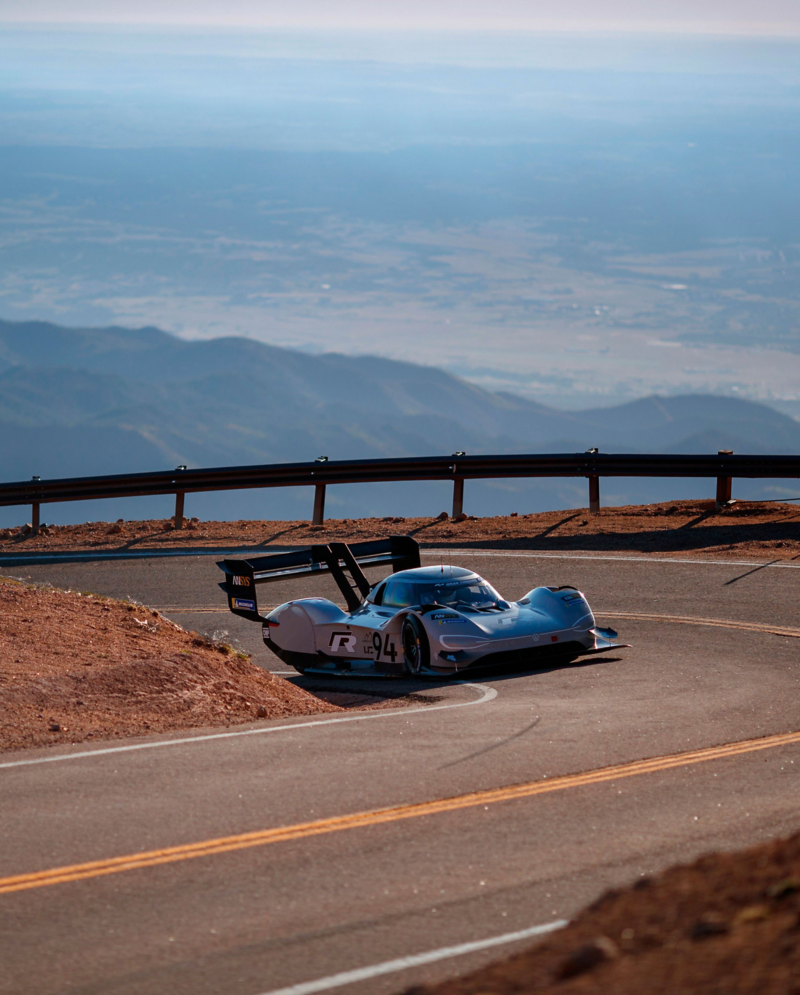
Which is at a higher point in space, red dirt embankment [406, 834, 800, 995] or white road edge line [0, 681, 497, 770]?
red dirt embankment [406, 834, 800, 995]

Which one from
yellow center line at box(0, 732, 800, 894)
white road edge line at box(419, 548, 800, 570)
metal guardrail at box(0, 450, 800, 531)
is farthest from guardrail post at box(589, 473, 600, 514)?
yellow center line at box(0, 732, 800, 894)

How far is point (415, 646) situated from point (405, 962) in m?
8.83

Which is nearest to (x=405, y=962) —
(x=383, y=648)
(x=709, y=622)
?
(x=383, y=648)

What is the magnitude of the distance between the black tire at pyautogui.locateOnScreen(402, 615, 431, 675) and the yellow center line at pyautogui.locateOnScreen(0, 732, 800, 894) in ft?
16.5

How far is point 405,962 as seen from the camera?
16.7 ft

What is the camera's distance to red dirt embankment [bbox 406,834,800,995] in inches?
147

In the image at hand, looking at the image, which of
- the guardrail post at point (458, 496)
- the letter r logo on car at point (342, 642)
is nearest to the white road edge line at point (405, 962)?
the letter r logo on car at point (342, 642)

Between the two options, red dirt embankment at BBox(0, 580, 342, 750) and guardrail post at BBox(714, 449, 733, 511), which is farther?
guardrail post at BBox(714, 449, 733, 511)

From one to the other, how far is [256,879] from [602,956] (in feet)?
9.01

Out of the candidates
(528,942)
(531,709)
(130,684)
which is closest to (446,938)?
(528,942)

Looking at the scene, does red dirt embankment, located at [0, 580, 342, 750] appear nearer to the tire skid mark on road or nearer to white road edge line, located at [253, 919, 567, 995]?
white road edge line, located at [253, 919, 567, 995]

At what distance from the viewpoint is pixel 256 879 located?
20.4 feet

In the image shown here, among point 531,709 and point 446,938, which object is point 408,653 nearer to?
point 531,709

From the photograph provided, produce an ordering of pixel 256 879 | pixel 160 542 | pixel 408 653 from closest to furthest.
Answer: pixel 256 879 → pixel 408 653 → pixel 160 542
